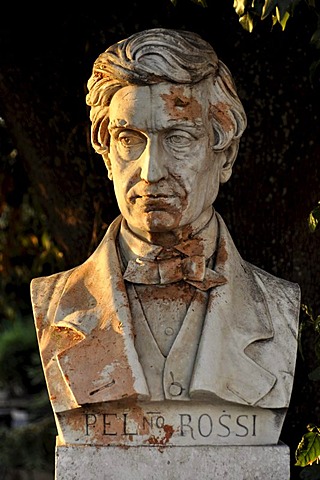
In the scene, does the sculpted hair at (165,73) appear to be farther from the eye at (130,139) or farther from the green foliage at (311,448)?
the green foliage at (311,448)

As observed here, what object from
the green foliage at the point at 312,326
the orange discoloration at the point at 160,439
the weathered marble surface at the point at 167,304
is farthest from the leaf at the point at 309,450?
the orange discoloration at the point at 160,439

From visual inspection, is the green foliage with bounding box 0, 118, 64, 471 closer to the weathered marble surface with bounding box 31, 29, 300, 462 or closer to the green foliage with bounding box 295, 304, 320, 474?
the green foliage with bounding box 295, 304, 320, 474

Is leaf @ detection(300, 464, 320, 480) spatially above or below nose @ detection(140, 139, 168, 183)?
below

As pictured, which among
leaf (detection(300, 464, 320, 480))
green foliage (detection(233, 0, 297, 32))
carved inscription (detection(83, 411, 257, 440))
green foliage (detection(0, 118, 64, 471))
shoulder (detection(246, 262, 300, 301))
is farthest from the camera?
green foliage (detection(0, 118, 64, 471))

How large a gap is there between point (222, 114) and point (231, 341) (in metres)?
0.78

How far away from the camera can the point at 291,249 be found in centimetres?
605

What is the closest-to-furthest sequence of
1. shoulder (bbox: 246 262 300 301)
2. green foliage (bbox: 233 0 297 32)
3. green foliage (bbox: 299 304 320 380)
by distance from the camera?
green foliage (bbox: 233 0 297 32) < shoulder (bbox: 246 262 300 301) < green foliage (bbox: 299 304 320 380)

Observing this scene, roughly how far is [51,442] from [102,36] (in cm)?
264

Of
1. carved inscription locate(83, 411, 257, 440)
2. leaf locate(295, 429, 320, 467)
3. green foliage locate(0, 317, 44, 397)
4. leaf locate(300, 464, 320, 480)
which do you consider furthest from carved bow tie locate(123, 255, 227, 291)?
green foliage locate(0, 317, 44, 397)

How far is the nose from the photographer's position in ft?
15.7

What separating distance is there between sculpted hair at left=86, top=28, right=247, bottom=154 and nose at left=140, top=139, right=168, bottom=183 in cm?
22

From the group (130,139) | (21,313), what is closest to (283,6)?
(130,139)

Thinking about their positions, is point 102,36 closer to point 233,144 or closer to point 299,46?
point 299,46

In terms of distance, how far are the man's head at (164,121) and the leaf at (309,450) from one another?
1.03 meters
